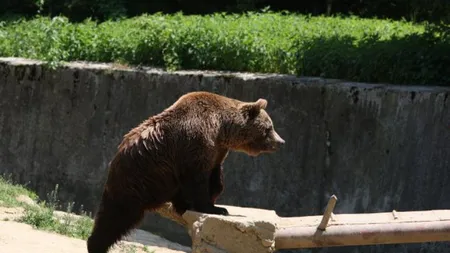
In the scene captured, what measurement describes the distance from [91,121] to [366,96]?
4298mm

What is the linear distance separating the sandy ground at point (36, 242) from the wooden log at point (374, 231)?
→ 2603 millimetres

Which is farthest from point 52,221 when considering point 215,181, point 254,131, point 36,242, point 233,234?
point 233,234

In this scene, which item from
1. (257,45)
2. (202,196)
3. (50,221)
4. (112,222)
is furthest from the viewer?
(257,45)

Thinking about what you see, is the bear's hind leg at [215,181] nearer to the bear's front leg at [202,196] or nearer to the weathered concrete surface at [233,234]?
the bear's front leg at [202,196]

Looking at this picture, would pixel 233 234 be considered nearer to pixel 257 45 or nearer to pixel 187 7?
pixel 257 45

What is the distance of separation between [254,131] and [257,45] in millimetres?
4963

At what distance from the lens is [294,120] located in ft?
37.9

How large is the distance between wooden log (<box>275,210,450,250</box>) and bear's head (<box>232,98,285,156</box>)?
1.29 meters

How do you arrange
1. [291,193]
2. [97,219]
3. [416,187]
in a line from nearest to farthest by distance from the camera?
1. [97,219]
2. [416,187]
3. [291,193]

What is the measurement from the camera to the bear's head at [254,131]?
808cm

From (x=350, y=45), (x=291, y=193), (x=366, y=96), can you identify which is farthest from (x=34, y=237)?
(x=350, y=45)

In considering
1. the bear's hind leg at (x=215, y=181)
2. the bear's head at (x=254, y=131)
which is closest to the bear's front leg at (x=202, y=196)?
the bear's hind leg at (x=215, y=181)

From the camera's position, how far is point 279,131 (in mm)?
11609

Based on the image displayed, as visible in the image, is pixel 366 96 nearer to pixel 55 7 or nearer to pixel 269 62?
pixel 269 62
